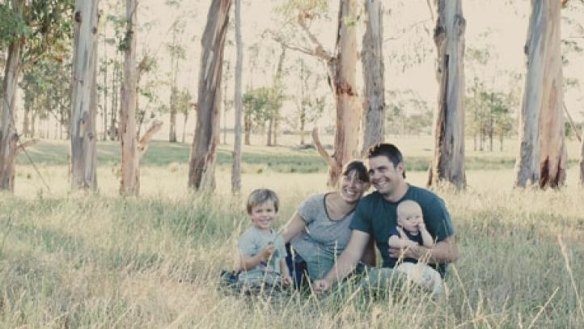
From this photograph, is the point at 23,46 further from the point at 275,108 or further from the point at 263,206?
the point at 275,108

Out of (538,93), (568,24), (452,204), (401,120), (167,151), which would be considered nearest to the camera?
(452,204)

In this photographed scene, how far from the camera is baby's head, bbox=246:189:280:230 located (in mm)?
5781

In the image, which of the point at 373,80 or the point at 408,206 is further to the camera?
the point at 373,80

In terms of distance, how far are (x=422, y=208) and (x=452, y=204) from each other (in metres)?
5.14

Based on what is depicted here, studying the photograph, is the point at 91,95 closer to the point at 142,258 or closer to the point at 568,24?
the point at 142,258

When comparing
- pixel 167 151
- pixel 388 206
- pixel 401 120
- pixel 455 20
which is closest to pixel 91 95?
pixel 455 20

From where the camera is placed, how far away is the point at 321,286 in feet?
18.2

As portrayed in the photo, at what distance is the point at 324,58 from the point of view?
1814 cm

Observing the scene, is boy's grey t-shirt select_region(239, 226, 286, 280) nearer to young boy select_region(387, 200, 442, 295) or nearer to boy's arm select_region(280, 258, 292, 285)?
boy's arm select_region(280, 258, 292, 285)

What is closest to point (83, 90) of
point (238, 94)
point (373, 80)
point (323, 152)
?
point (373, 80)

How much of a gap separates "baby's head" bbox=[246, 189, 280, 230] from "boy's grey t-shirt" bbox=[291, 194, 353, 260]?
2.03ft

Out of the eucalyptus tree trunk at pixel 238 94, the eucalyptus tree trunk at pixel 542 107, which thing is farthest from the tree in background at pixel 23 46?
the eucalyptus tree trunk at pixel 542 107

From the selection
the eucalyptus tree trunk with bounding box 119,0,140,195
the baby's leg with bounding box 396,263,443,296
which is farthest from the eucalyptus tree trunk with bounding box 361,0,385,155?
the baby's leg with bounding box 396,263,443,296

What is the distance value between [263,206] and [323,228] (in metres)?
0.76
